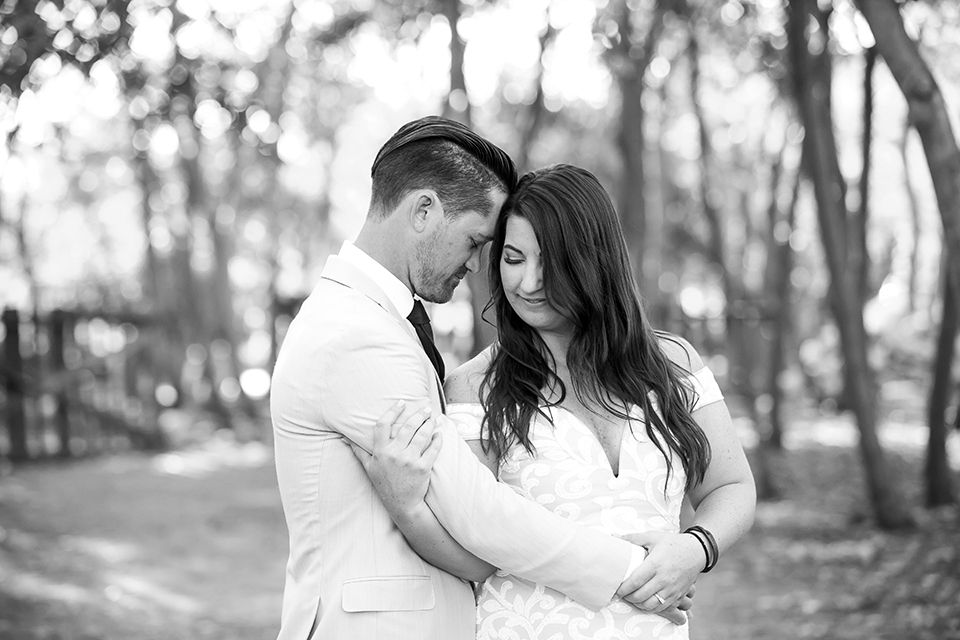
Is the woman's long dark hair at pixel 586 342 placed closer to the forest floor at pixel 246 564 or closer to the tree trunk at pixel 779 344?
the forest floor at pixel 246 564

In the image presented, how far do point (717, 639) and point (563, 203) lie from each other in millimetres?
4641

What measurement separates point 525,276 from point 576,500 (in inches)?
26.1

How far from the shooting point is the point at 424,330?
120 inches

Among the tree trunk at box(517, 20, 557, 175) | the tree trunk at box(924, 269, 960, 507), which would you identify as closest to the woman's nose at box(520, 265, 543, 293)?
the tree trunk at box(924, 269, 960, 507)

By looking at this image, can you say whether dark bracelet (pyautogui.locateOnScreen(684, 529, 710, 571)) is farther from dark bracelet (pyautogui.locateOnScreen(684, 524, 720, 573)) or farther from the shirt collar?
the shirt collar

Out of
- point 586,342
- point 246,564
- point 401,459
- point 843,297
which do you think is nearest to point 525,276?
point 586,342

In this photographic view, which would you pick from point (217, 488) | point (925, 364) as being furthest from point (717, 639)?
point (925, 364)

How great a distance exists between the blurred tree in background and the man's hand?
3427 millimetres

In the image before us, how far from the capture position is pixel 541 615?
2.94 meters

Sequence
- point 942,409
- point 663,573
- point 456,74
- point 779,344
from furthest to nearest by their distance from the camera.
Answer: point 779,344 < point 456,74 < point 942,409 < point 663,573

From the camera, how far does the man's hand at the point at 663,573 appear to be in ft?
9.09

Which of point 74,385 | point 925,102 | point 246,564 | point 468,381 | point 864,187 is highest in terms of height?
point 925,102

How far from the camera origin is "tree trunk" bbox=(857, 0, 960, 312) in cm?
543

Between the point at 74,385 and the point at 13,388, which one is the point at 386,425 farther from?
the point at 74,385
